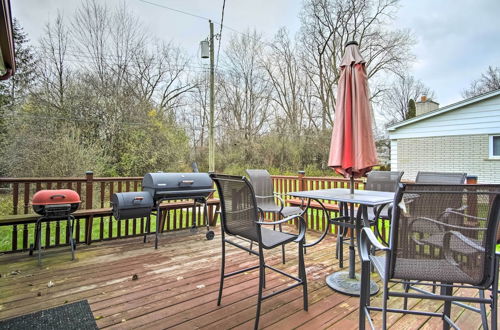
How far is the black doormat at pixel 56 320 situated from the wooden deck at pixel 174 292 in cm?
8

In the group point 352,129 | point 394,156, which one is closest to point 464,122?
point 394,156

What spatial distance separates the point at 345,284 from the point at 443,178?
156 cm

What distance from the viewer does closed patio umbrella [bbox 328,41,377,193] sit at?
262 cm

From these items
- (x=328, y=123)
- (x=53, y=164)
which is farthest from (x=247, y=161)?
(x=53, y=164)

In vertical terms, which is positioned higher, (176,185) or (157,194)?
(176,185)

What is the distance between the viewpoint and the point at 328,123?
41.0 feet

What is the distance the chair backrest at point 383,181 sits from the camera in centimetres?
345

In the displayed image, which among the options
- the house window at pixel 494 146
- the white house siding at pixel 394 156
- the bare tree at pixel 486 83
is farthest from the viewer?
the bare tree at pixel 486 83

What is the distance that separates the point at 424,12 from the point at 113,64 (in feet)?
38.5

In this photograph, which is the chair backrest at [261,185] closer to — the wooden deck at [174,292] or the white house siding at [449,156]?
the wooden deck at [174,292]

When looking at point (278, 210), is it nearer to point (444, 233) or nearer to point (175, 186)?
point (175, 186)

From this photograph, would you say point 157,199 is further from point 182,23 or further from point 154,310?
point 182,23

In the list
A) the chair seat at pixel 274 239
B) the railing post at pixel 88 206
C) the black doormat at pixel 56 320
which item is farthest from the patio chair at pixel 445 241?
the railing post at pixel 88 206

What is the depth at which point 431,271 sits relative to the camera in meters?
1.34
